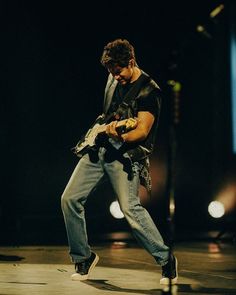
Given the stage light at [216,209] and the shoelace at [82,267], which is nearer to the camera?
the shoelace at [82,267]

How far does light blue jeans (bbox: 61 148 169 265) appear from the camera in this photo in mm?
6395

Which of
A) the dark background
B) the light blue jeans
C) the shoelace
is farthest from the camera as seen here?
the dark background

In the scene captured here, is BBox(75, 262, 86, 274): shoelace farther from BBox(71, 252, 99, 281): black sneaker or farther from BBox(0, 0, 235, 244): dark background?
BBox(0, 0, 235, 244): dark background

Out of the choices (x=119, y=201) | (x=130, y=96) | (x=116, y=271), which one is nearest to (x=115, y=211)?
(x=116, y=271)

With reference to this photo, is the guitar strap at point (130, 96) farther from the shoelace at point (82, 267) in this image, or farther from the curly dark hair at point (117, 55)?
the shoelace at point (82, 267)

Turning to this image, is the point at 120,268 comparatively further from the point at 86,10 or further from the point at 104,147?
the point at 86,10

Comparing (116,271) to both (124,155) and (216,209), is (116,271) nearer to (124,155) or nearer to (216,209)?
(124,155)

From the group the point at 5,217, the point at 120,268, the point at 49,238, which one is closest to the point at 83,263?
the point at 120,268

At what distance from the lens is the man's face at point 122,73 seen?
6.37m

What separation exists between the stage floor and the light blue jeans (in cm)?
31

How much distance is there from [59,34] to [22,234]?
10.0 ft

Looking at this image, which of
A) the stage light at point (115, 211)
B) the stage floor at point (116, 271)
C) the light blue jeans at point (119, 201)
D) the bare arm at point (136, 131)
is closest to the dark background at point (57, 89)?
the stage light at point (115, 211)

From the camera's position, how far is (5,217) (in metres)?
11.7

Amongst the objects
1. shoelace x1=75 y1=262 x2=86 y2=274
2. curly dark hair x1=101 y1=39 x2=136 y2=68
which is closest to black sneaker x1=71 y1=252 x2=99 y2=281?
shoelace x1=75 y1=262 x2=86 y2=274
